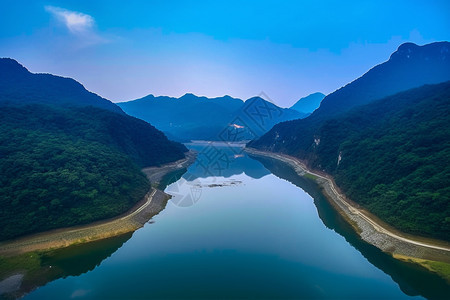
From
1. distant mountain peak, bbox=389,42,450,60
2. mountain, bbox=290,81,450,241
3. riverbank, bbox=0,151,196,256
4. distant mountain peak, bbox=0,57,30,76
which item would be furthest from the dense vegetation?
distant mountain peak, bbox=0,57,30,76

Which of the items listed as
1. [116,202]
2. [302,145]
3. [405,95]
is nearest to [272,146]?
[302,145]

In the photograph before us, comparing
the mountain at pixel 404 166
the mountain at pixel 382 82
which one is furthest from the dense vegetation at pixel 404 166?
the mountain at pixel 382 82

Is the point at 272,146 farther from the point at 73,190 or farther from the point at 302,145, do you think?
the point at 73,190

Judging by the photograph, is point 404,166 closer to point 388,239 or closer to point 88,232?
point 388,239

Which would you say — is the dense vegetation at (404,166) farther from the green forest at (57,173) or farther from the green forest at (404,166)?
the green forest at (57,173)

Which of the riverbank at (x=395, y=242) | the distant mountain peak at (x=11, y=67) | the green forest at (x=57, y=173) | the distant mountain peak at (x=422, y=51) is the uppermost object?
the distant mountain peak at (x=422, y=51)

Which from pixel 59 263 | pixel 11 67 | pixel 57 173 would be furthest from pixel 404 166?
pixel 11 67
